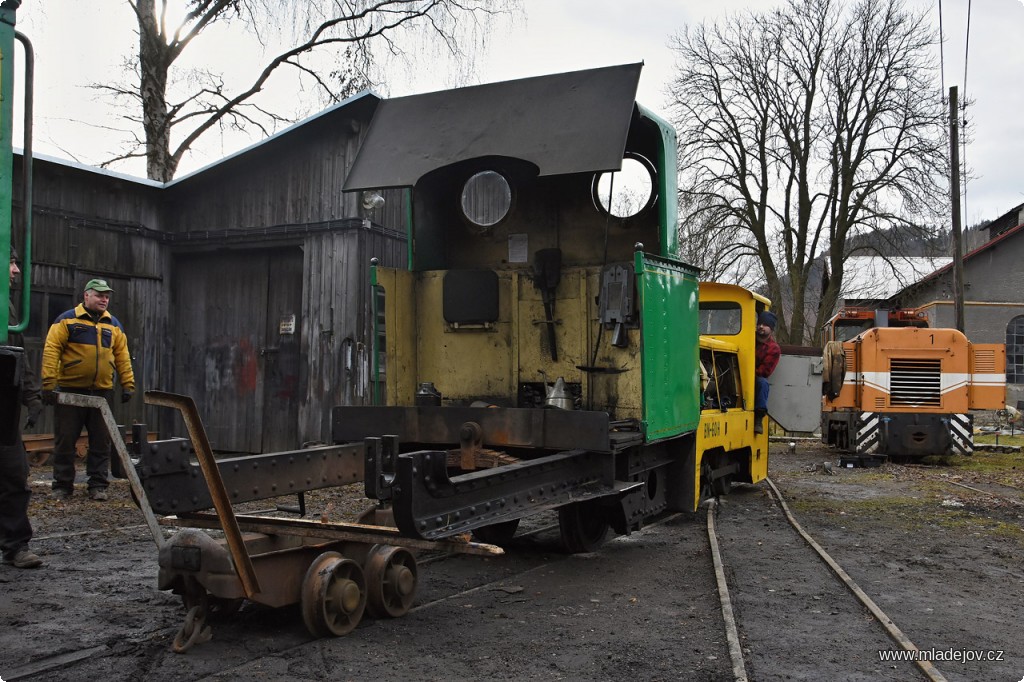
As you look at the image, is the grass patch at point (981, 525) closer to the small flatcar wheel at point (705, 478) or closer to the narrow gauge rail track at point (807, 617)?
the narrow gauge rail track at point (807, 617)

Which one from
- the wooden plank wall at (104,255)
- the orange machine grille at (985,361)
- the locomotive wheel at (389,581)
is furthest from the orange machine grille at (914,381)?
the locomotive wheel at (389,581)

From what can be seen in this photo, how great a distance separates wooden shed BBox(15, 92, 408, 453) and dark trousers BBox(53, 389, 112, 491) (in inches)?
146

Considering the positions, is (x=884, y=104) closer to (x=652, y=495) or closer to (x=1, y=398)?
(x=652, y=495)

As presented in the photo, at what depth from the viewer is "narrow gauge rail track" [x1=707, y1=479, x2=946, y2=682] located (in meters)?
4.10

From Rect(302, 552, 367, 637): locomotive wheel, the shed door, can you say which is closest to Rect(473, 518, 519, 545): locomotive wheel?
Rect(302, 552, 367, 637): locomotive wheel

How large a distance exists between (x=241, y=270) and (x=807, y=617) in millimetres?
10109

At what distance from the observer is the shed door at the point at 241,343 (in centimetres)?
1245

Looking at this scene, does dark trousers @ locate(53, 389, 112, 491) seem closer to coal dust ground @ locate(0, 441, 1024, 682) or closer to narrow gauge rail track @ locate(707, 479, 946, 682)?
coal dust ground @ locate(0, 441, 1024, 682)

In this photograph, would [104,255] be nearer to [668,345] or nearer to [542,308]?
[542,308]

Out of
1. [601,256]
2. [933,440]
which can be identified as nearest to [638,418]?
[601,256]

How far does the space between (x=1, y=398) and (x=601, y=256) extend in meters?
4.49

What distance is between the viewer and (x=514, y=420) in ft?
18.7

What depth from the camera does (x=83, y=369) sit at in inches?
314

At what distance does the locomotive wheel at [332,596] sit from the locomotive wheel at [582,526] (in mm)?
2400
